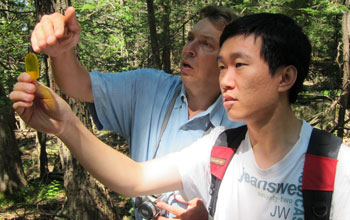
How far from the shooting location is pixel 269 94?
1185mm

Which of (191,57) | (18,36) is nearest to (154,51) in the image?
(18,36)

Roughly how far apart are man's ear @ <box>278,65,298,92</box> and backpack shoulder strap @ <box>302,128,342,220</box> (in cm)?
25

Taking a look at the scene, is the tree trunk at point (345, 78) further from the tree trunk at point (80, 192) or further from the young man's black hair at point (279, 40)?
the young man's black hair at point (279, 40)

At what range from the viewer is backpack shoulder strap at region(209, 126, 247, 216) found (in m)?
1.26

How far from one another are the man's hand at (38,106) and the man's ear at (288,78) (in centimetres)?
89

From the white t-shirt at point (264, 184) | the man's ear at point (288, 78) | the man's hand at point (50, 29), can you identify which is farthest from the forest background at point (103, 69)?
the man's ear at point (288, 78)

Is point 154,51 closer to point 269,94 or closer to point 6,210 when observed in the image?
point 6,210

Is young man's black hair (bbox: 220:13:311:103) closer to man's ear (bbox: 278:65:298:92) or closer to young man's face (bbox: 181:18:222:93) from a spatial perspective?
man's ear (bbox: 278:65:298:92)

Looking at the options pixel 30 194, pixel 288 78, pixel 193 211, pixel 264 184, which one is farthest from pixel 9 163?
pixel 288 78

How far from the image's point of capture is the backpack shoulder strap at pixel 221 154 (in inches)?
49.7

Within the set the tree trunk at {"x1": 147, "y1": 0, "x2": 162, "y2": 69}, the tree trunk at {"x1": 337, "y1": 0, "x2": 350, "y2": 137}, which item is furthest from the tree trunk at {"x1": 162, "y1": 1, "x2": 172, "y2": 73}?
the tree trunk at {"x1": 337, "y1": 0, "x2": 350, "y2": 137}

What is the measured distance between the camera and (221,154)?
51.8 inches

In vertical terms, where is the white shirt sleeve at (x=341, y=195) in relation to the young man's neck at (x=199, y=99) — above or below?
below

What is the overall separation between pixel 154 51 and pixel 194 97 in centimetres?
489
